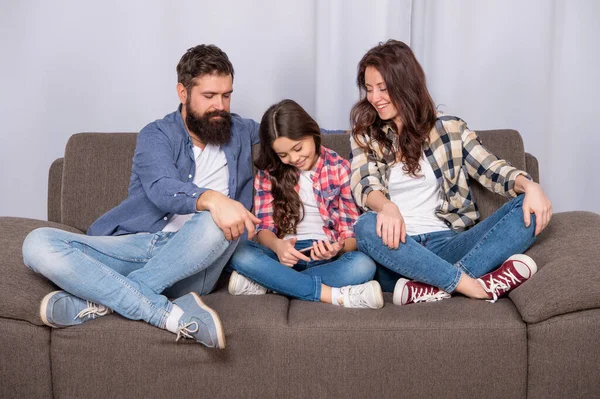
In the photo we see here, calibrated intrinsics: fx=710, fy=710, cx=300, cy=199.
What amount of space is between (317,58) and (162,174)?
115cm


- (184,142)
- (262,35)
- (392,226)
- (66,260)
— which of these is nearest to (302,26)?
(262,35)

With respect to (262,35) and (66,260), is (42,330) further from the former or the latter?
(262,35)

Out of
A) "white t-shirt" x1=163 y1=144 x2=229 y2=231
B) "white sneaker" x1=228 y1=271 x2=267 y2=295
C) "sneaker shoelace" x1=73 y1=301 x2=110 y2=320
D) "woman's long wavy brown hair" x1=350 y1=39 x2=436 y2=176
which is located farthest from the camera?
"white t-shirt" x1=163 y1=144 x2=229 y2=231

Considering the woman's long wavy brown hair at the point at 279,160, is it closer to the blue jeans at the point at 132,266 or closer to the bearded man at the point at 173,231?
the bearded man at the point at 173,231

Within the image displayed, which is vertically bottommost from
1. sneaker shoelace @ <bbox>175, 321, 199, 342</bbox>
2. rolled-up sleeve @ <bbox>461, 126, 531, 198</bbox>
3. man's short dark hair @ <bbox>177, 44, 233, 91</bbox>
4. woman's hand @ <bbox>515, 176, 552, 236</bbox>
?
sneaker shoelace @ <bbox>175, 321, 199, 342</bbox>

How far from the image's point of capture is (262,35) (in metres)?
3.23

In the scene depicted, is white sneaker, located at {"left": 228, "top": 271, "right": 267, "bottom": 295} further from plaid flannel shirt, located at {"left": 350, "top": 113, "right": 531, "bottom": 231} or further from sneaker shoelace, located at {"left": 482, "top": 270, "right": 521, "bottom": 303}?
sneaker shoelace, located at {"left": 482, "top": 270, "right": 521, "bottom": 303}

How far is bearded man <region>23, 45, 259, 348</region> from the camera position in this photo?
6.43 feet

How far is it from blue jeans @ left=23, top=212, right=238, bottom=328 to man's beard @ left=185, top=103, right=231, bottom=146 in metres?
0.47

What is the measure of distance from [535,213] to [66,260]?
1358 mm

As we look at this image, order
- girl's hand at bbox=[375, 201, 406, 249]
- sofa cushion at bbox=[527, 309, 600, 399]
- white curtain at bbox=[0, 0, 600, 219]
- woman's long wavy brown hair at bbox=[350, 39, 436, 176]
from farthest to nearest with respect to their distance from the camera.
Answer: white curtain at bbox=[0, 0, 600, 219], woman's long wavy brown hair at bbox=[350, 39, 436, 176], girl's hand at bbox=[375, 201, 406, 249], sofa cushion at bbox=[527, 309, 600, 399]

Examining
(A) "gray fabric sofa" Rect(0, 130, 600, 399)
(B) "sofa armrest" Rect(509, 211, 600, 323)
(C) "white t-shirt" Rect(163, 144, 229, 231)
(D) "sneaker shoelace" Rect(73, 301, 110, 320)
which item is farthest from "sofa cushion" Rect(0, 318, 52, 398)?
(B) "sofa armrest" Rect(509, 211, 600, 323)

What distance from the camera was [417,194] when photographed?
7.89 ft

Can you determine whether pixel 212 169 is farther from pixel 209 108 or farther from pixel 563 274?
pixel 563 274
